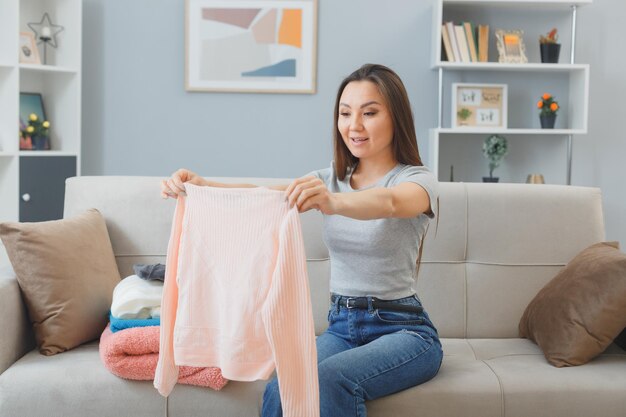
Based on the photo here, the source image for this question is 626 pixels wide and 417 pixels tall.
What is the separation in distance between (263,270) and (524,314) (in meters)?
1.04

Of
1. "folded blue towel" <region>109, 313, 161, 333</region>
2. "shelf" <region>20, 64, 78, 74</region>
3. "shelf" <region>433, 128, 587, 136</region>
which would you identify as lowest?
"folded blue towel" <region>109, 313, 161, 333</region>

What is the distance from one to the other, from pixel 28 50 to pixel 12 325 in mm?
2154

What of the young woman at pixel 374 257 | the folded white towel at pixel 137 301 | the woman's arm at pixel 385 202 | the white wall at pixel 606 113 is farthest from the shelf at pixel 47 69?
the white wall at pixel 606 113

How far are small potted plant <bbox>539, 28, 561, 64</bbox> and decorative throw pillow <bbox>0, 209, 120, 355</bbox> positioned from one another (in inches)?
103

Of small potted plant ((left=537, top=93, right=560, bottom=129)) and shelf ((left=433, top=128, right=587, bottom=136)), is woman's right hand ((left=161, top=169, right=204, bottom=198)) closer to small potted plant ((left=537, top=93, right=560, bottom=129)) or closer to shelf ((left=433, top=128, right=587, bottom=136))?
shelf ((left=433, top=128, right=587, bottom=136))

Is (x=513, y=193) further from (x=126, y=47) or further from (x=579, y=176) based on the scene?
(x=126, y=47)

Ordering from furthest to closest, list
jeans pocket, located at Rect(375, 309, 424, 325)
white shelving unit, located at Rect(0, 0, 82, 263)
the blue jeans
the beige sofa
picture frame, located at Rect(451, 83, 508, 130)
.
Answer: picture frame, located at Rect(451, 83, 508, 130)
white shelving unit, located at Rect(0, 0, 82, 263)
the beige sofa
jeans pocket, located at Rect(375, 309, 424, 325)
the blue jeans

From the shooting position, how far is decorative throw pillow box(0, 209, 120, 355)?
227cm

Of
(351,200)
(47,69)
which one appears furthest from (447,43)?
(351,200)

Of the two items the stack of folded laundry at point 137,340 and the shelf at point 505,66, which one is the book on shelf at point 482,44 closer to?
the shelf at point 505,66

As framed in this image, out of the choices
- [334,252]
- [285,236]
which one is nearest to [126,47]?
[334,252]

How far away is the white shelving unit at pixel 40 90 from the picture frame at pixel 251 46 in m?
0.57

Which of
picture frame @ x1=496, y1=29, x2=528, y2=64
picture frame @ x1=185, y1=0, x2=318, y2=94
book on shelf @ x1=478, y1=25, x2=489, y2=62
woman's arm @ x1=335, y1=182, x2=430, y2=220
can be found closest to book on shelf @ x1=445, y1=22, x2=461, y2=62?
book on shelf @ x1=478, y1=25, x2=489, y2=62

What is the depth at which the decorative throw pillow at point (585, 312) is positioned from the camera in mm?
2205
